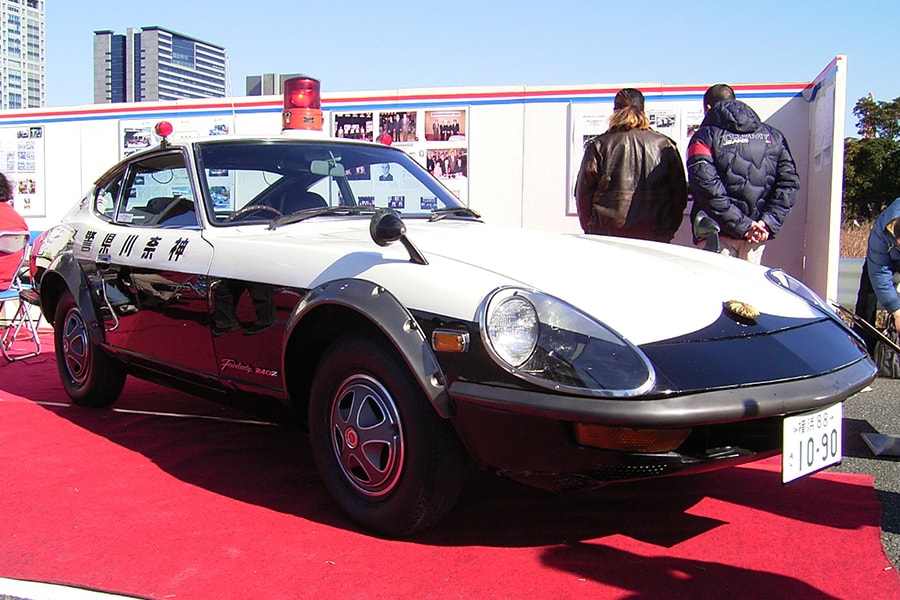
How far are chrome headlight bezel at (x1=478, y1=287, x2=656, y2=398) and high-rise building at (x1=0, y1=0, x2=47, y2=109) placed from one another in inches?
3224

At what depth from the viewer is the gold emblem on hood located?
2.60 m

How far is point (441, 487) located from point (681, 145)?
5242 mm

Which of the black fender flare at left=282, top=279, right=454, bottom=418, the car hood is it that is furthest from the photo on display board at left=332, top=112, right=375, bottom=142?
the black fender flare at left=282, top=279, right=454, bottom=418

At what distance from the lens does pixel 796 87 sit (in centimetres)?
677

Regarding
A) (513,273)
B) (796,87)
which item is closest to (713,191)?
(796,87)

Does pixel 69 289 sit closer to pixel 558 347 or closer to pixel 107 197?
pixel 107 197

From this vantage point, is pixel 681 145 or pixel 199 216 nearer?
pixel 199 216

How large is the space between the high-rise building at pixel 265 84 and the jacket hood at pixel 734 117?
4.78 meters

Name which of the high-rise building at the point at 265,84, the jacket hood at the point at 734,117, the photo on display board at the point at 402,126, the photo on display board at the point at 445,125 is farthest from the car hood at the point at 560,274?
the high-rise building at the point at 265,84

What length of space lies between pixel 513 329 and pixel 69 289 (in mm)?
3179

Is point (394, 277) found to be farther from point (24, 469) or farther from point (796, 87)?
point (796, 87)

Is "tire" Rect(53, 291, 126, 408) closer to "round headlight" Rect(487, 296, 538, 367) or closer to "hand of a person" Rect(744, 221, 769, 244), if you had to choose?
"round headlight" Rect(487, 296, 538, 367)

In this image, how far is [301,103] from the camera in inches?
263

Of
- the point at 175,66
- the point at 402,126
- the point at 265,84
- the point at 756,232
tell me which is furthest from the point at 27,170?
the point at 175,66
